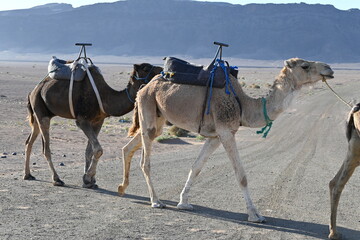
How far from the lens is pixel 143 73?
36.9 feet

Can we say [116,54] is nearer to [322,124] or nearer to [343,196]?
[322,124]

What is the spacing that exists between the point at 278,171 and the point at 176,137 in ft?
23.7

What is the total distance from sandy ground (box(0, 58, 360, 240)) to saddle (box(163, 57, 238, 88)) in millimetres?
1206

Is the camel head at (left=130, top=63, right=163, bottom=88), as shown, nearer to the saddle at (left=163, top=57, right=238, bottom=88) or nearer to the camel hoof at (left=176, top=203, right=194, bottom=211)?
the saddle at (left=163, top=57, right=238, bottom=88)

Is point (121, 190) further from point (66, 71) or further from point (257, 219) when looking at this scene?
point (66, 71)

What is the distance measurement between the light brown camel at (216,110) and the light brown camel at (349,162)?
924 millimetres

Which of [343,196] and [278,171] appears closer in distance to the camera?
[343,196]

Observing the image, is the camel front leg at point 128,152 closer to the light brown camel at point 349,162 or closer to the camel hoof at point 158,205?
the camel hoof at point 158,205

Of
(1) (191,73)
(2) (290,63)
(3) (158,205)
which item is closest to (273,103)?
(2) (290,63)

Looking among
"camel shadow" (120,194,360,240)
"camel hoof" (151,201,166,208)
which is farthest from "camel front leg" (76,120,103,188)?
"camel hoof" (151,201,166,208)

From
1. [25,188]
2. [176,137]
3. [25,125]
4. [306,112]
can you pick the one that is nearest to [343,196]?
[25,188]

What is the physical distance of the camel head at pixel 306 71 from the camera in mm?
8609

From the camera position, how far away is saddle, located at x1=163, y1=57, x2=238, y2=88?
9.23m

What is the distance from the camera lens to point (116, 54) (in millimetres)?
197625
